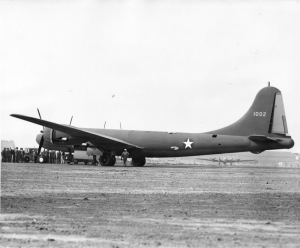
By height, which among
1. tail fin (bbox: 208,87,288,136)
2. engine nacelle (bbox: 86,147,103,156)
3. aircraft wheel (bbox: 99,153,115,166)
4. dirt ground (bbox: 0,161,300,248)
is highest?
tail fin (bbox: 208,87,288,136)

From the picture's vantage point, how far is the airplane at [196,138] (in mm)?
35000

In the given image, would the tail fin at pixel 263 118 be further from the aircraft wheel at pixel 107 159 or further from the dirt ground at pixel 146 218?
the dirt ground at pixel 146 218

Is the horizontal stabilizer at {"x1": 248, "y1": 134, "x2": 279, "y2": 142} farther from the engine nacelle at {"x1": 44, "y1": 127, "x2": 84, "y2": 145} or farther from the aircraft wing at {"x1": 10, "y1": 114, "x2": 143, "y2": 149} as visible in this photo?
the engine nacelle at {"x1": 44, "y1": 127, "x2": 84, "y2": 145}

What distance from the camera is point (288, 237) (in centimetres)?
811

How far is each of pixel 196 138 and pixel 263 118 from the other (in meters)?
5.40

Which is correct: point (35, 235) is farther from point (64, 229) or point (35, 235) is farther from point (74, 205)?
point (74, 205)

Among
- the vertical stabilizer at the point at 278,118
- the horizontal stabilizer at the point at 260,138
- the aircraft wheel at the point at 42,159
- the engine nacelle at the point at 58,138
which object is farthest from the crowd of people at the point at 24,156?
the vertical stabilizer at the point at 278,118

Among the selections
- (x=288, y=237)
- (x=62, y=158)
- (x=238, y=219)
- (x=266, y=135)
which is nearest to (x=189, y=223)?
(x=238, y=219)

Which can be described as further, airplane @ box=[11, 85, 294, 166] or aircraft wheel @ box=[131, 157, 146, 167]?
aircraft wheel @ box=[131, 157, 146, 167]

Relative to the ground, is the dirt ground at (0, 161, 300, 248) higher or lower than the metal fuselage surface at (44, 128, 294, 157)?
lower

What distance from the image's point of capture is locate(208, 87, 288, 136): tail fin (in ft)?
118

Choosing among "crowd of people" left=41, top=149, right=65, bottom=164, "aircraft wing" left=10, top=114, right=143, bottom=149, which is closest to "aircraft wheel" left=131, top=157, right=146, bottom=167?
"aircraft wing" left=10, top=114, right=143, bottom=149

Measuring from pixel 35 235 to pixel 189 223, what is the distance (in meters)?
3.17

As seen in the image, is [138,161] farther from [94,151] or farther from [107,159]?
[94,151]
